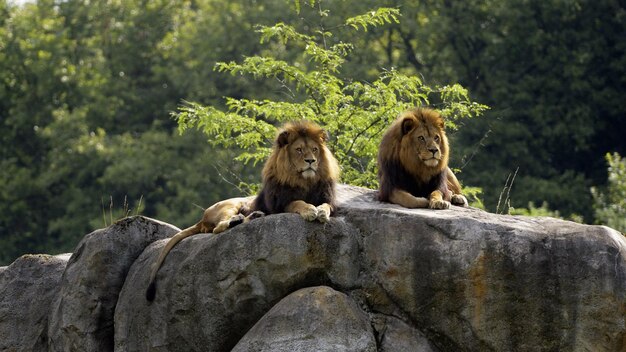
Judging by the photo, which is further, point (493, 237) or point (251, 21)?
point (251, 21)

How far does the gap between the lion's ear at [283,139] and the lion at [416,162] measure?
1.05 m

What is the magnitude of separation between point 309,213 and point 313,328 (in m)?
1.00

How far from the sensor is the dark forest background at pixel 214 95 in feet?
103


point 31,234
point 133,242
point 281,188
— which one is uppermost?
point 281,188

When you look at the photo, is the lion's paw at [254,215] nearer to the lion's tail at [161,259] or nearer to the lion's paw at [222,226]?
the lion's paw at [222,226]

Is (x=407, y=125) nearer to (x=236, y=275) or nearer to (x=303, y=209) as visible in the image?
(x=303, y=209)

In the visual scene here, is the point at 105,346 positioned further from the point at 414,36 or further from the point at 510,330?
the point at 414,36

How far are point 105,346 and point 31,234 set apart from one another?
2231 cm

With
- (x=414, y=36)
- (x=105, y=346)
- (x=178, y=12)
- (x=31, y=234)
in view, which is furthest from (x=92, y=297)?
(x=178, y=12)

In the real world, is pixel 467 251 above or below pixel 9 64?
above

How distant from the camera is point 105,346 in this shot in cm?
1243

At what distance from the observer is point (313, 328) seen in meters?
10.5

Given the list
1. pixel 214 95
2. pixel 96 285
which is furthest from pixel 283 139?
pixel 214 95

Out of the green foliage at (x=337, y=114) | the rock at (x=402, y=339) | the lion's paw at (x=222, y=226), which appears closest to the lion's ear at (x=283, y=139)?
Result: the lion's paw at (x=222, y=226)
